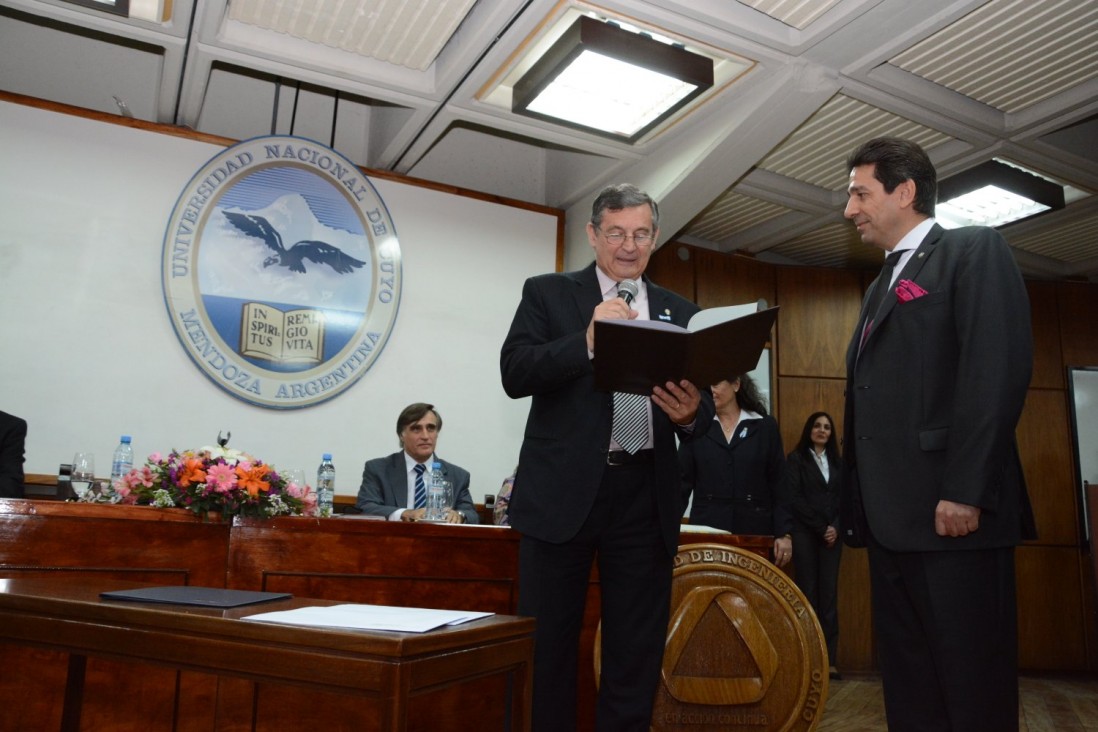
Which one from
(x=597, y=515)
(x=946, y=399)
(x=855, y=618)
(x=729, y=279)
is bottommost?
Result: (x=855, y=618)

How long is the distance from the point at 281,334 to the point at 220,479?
2218mm

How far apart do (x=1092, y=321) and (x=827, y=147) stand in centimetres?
330

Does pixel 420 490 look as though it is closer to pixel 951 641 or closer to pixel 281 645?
pixel 951 641

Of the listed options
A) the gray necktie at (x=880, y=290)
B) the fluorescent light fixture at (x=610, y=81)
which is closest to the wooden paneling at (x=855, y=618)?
the fluorescent light fixture at (x=610, y=81)

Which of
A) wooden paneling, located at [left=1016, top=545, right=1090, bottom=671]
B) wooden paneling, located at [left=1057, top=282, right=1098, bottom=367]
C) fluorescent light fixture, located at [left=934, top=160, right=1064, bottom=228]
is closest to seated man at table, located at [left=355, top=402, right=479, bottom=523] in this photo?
fluorescent light fixture, located at [left=934, top=160, right=1064, bottom=228]

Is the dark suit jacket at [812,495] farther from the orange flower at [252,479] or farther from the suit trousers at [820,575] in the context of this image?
the orange flower at [252,479]

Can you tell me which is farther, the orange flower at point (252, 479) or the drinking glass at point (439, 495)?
the drinking glass at point (439, 495)

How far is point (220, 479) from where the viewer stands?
2.22 metres

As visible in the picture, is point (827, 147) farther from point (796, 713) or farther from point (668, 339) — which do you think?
point (668, 339)

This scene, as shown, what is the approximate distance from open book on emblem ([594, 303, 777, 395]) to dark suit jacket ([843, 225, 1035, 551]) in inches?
11.7

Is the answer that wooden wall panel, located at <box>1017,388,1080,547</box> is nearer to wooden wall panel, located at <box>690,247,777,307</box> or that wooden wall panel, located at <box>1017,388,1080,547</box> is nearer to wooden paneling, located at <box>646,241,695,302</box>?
wooden wall panel, located at <box>690,247,777,307</box>

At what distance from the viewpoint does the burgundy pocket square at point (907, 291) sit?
1.73m

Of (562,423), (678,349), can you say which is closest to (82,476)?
(562,423)

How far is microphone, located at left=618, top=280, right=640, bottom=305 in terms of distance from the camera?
5.93ft
